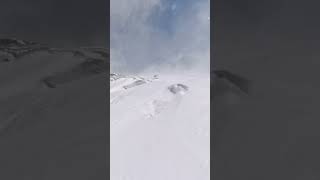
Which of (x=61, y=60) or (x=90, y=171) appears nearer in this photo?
(x=90, y=171)

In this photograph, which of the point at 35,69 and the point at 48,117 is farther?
the point at 35,69

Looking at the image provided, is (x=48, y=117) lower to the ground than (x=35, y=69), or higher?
lower
